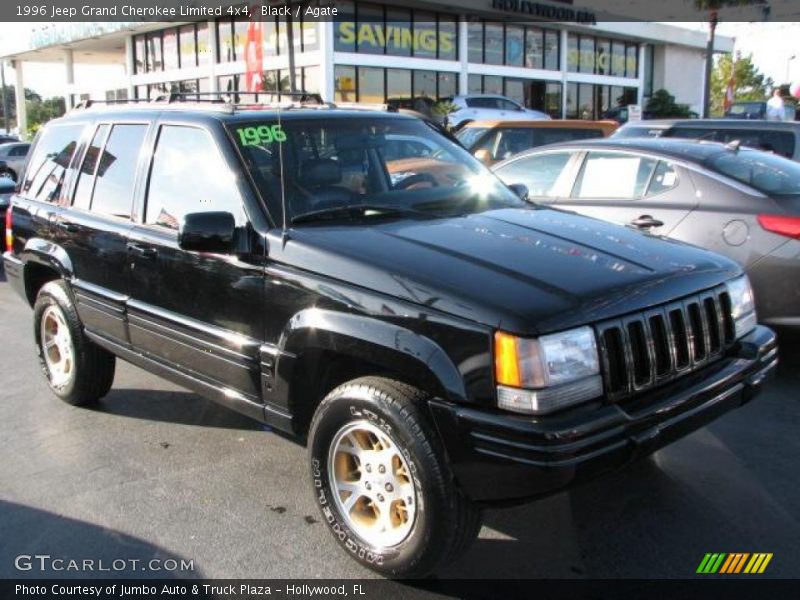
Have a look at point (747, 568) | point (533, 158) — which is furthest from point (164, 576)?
point (533, 158)

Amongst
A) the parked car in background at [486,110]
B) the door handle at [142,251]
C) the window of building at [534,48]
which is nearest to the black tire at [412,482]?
the door handle at [142,251]

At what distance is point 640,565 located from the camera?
3.18 meters

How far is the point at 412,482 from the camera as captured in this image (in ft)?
9.52

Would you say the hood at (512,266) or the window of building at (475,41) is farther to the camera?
the window of building at (475,41)

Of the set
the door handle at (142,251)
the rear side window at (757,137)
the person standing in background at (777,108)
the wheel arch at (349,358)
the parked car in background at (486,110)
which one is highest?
the parked car in background at (486,110)

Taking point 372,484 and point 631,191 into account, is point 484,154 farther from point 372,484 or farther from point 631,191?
point 372,484

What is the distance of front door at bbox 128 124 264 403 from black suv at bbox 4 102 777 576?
0.04 feet

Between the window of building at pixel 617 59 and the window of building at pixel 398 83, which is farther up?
the window of building at pixel 617 59

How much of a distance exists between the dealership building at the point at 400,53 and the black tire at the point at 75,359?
58.3 ft

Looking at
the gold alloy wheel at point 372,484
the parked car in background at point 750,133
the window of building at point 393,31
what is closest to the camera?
the gold alloy wheel at point 372,484

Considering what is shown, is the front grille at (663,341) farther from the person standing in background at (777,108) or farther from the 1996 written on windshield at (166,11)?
the 1996 written on windshield at (166,11)

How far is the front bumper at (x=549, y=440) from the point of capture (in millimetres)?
2588

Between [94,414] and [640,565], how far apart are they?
11.7 feet

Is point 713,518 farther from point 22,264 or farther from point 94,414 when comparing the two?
point 22,264
